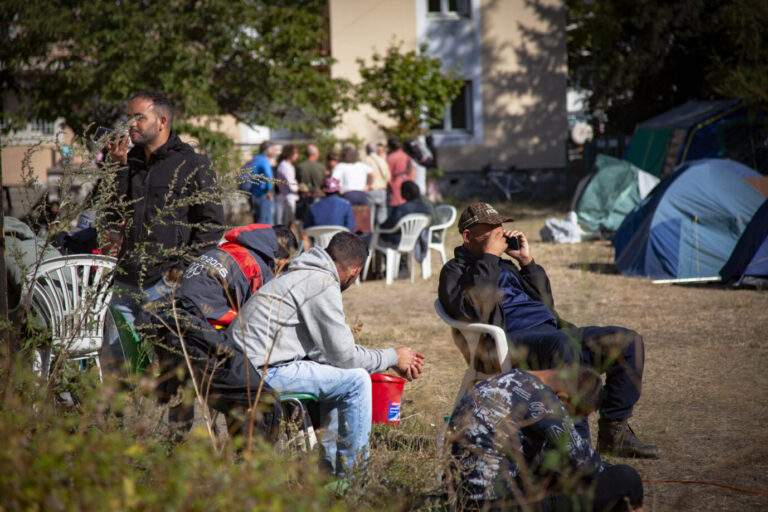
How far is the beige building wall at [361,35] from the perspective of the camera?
2017 centimetres

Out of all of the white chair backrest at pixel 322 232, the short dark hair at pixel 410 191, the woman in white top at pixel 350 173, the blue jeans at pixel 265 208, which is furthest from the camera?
the blue jeans at pixel 265 208

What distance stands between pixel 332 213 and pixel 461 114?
13.2 m

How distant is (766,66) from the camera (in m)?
14.9

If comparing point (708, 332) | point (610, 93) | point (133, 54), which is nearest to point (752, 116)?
point (610, 93)

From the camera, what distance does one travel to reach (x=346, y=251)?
366 cm

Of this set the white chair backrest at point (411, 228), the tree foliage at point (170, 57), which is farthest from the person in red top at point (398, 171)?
the tree foliage at point (170, 57)

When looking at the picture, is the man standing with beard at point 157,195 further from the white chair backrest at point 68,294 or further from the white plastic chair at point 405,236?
the white plastic chair at point 405,236

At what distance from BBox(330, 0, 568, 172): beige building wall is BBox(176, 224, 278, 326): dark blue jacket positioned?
17.1 metres

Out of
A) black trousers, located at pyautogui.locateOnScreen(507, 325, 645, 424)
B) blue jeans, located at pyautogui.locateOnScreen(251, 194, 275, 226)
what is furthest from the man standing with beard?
Result: blue jeans, located at pyautogui.locateOnScreen(251, 194, 275, 226)

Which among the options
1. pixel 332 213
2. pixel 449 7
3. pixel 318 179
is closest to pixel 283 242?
pixel 332 213

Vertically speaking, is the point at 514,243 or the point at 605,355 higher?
the point at 514,243

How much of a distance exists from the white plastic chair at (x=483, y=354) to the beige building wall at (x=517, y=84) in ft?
56.7

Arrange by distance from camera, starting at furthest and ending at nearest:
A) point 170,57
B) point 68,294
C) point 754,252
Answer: point 170,57 < point 754,252 < point 68,294

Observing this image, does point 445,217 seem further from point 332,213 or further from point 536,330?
point 536,330
